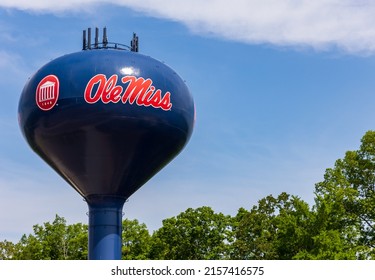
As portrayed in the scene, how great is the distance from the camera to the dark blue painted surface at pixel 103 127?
27328mm

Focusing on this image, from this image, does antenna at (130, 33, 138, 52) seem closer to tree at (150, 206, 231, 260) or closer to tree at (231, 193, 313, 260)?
tree at (231, 193, 313, 260)

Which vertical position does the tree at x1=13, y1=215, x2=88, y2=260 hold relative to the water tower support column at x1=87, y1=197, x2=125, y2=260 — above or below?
above

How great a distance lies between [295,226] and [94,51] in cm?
1682

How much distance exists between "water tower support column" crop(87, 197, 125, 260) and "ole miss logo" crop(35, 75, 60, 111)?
422 centimetres

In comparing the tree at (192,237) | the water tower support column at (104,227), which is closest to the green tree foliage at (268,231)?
the tree at (192,237)

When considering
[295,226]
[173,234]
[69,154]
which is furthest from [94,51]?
[173,234]

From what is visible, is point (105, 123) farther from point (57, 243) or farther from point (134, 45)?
point (57, 243)

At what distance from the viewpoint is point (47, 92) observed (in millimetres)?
27734

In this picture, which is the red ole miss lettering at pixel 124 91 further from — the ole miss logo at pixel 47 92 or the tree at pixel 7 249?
the tree at pixel 7 249

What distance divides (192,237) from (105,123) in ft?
94.8

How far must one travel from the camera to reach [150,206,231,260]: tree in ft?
178

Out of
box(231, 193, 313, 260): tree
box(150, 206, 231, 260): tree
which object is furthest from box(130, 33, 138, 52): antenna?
box(150, 206, 231, 260): tree
